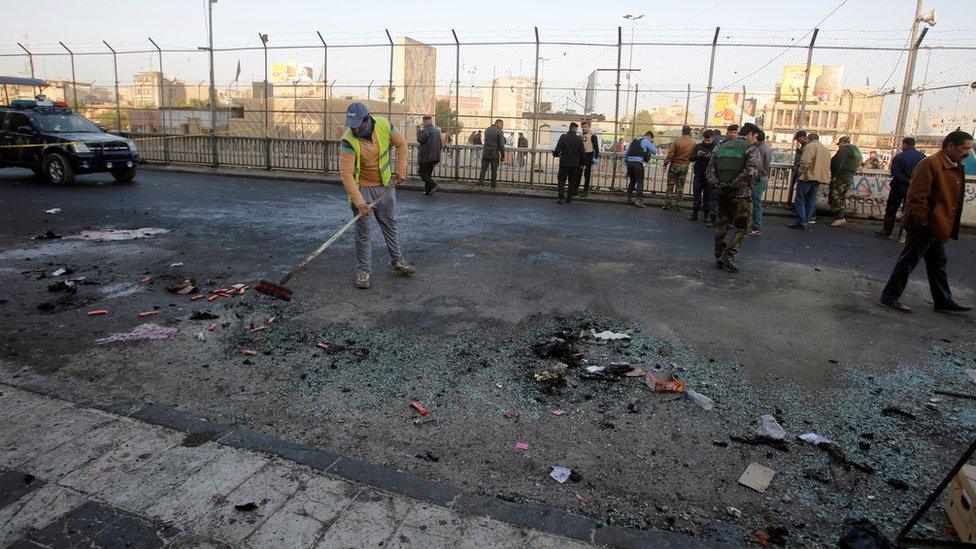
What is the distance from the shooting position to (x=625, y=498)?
3010mm

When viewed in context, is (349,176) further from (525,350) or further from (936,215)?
(936,215)

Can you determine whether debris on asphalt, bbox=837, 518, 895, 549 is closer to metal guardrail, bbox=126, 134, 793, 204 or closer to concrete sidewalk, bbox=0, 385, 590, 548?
concrete sidewalk, bbox=0, 385, 590, 548

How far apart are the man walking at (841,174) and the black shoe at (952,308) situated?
6.47 metres

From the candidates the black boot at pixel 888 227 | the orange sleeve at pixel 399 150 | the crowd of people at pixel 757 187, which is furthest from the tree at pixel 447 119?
the black boot at pixel 888 227

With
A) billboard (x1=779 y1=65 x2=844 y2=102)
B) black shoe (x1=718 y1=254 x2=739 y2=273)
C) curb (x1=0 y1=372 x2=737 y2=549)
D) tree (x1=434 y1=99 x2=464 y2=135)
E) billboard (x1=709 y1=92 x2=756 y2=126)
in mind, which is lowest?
curb (x1=0 y1=372 x2=737 y2=549)

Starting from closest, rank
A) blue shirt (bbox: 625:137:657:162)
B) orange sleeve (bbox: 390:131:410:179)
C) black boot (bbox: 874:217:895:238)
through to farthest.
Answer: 1. orange sleeve (bbox: 390:131:410:179)
2. black boot (bbox: 874:217:895:238)
3. blue shirt (bbox: 625:137:657:162)

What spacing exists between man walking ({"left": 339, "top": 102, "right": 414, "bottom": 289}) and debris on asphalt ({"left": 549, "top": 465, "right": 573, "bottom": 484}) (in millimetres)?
3769

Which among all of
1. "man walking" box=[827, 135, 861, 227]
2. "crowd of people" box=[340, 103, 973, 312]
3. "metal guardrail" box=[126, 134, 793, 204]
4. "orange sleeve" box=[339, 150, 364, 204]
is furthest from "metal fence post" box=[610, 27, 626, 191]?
"orange sleeve" box=[339, 150, 364, 204]

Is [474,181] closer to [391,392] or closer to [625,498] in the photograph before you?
[391,392]

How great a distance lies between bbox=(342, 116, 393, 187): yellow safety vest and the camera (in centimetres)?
629

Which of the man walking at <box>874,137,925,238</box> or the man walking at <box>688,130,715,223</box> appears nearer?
the man walking at <box>874,137,925,238</box>

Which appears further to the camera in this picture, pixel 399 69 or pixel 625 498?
pixel 399 69

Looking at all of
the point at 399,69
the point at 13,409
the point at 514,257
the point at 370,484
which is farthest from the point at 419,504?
the point at 399,69

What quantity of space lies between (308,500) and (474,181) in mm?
14506
